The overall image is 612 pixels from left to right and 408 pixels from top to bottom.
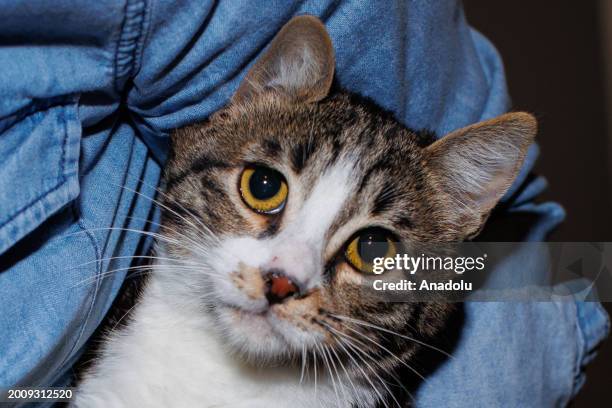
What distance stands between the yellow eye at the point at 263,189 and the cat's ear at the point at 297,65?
180mm

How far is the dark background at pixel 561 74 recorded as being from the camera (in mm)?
2723

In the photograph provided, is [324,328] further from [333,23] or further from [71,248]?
[333,23]

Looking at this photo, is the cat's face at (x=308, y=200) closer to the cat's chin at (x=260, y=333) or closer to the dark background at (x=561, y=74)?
the cat's chin at (x=260, y=333)

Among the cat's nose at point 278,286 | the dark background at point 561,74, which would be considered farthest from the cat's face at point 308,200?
the dark background at point 561,74

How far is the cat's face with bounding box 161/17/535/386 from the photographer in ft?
3.45

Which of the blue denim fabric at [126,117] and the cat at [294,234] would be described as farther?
the cat at [294,234]
